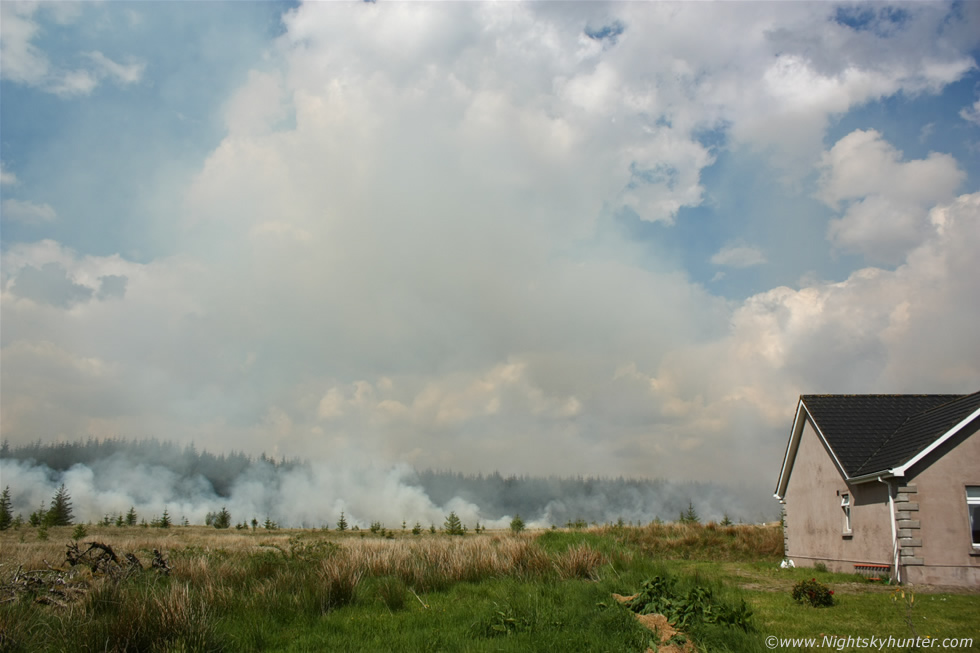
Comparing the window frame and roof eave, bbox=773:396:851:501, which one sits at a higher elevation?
roof eave, bbox=773:396:851:501

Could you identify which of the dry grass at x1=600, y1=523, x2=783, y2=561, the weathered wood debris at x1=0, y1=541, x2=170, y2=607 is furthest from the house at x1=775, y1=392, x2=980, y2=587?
the weathered wood debris at x1=0, y1=541, x2=170, y2=607

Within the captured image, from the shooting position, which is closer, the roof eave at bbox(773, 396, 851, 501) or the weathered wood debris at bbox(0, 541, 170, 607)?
the weathered wood debris at bbox(0, 541, 170, 607)

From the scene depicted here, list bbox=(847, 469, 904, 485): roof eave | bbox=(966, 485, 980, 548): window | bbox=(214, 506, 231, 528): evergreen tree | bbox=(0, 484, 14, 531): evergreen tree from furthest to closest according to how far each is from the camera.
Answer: bbox=(214, 506, 231, 528): evergreen tree → bbox=(0, 484, 14, 531): evergreen tree → bbox=(847, 469, 904, 485): roof eave → bbox=(966, 485, 980, 548): window

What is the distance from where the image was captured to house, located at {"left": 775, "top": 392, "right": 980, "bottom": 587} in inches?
711

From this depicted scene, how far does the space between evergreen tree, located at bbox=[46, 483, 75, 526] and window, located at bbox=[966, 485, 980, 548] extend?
58.8 m

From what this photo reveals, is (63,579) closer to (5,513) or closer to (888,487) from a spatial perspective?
(888,487)

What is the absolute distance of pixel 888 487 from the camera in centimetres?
1908

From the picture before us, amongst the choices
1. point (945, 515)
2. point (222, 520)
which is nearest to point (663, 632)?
point (945, 515)

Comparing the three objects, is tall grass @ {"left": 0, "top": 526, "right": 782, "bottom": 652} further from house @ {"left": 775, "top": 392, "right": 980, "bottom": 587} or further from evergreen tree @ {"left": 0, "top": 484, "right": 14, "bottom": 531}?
evergreen tree @ {"left": 0, "top": 484, "right": 14, "bottom": 531}

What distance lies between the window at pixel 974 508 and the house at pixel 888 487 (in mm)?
31

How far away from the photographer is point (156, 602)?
893 cm

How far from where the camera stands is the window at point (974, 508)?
18219 mm

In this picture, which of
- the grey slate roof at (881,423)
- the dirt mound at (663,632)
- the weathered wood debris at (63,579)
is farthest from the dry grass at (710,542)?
the weathered wood debris at (63,579)

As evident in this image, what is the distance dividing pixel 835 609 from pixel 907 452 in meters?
8.23
